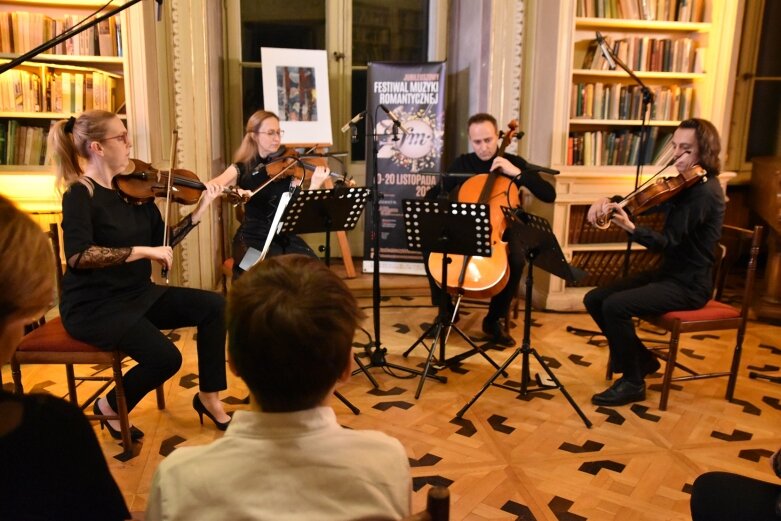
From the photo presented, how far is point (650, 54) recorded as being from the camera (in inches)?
167

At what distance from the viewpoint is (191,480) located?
860 millimetres

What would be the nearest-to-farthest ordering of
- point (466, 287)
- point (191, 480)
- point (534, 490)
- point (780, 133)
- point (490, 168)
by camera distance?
point (191, 480) → point (534, 490) → point (466, 287) → point (490, 168) → point (780, 133)

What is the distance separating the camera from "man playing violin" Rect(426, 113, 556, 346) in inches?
140

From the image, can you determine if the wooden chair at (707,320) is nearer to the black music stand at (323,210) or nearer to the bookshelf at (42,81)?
the black music stand at (323,210)

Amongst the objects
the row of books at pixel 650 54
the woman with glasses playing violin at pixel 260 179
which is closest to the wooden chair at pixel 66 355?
the woman with glasses playing violin at pixel 260 179

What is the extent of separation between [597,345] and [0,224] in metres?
3.31

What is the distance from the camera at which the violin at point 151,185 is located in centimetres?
251

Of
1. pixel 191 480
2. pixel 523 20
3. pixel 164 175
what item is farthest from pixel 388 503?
pixel 523 20

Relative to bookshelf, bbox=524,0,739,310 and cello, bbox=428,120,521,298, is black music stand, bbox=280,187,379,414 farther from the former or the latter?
bookshelf, bbox=524,0,739,310

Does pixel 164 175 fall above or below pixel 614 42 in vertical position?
below

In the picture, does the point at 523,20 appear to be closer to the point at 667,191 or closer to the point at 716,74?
the point at 716,74

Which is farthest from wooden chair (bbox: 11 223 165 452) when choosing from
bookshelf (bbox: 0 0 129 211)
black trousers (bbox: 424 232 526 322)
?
black trousers (bbox: 424 232 526 322)

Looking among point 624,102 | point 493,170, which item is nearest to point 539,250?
point 493,170

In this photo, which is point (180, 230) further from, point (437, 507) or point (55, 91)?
point (437, 507)
